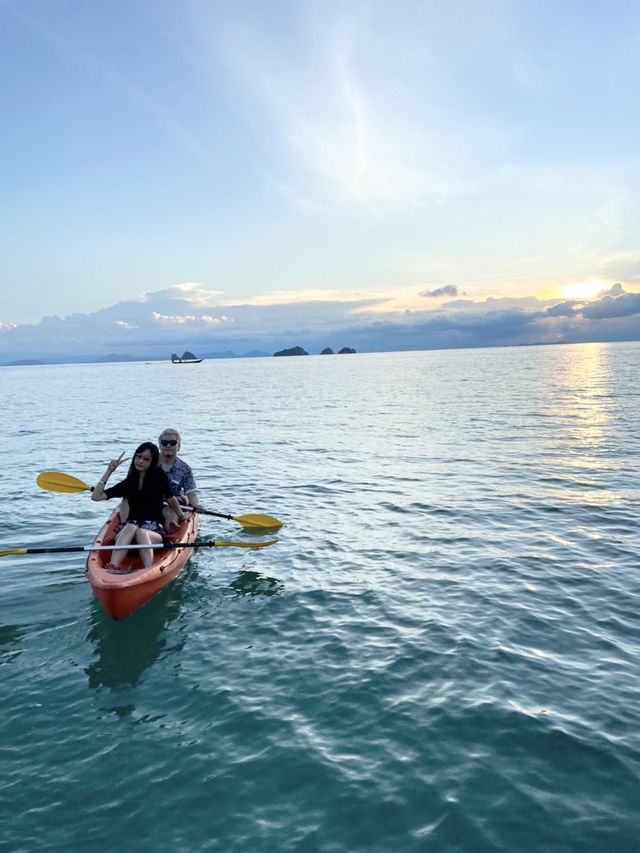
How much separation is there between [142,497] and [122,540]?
2.91 feet

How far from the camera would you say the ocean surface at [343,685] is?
18.4 feet

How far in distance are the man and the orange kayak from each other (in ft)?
2.10

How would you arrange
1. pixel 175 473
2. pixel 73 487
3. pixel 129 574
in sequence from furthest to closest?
pixel 73 487 < pixel 175 473 < pixel 129 574

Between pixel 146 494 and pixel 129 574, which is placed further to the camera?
pixel 146 494

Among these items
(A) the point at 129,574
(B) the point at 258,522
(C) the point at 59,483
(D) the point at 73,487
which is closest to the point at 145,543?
(A) the point at 129,574

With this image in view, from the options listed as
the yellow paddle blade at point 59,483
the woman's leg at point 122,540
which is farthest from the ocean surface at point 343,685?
the yellow paddle blade at point 59,483

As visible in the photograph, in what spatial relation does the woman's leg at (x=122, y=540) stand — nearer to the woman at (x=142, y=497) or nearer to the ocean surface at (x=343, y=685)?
the woman at (x=142, y=497)

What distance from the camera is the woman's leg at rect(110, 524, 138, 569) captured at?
10.4 meters

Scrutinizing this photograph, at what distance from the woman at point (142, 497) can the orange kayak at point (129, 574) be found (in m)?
0.30

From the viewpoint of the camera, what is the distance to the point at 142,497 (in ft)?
36.1

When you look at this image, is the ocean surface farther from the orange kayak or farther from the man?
the man

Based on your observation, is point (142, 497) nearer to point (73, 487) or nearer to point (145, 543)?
point (145, 543)

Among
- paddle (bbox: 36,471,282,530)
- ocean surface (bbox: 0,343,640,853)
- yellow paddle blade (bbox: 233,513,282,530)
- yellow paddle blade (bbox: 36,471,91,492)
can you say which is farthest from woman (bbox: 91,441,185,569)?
yellow paddle blade (bbox: 36,471,91,492)

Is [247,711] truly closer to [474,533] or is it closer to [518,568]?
[518,568]
